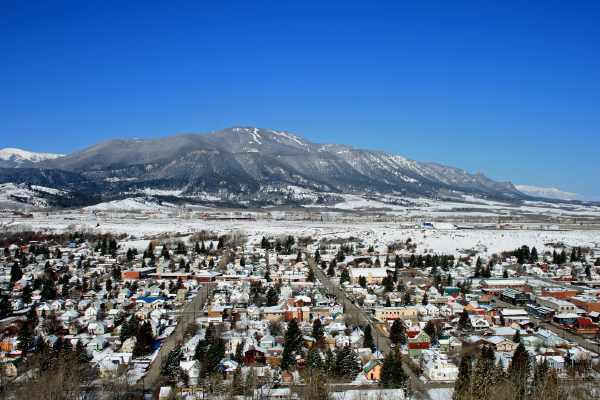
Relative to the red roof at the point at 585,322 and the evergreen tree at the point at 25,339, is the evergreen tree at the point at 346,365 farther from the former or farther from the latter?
the red roof at the point at 585,322

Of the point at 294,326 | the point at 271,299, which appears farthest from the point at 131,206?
the point at 294,326

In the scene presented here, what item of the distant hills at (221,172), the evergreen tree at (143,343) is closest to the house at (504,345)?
the evergreen tree at (143,343)

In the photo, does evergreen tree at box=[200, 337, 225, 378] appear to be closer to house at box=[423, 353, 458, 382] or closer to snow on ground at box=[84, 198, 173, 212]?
house at box=[423, 353, 458, 382]

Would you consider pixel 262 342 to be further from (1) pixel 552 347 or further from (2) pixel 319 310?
(1) pixel 552 347

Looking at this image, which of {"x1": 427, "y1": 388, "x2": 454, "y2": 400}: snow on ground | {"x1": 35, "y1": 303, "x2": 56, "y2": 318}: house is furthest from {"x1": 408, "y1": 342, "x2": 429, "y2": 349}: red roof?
{"x1": 35, "y1": 303, "x2": 56, "y2": 318}: house

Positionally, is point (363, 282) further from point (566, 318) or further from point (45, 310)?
point (45, 310)

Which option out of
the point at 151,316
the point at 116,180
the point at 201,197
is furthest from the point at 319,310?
the point at 116,180
